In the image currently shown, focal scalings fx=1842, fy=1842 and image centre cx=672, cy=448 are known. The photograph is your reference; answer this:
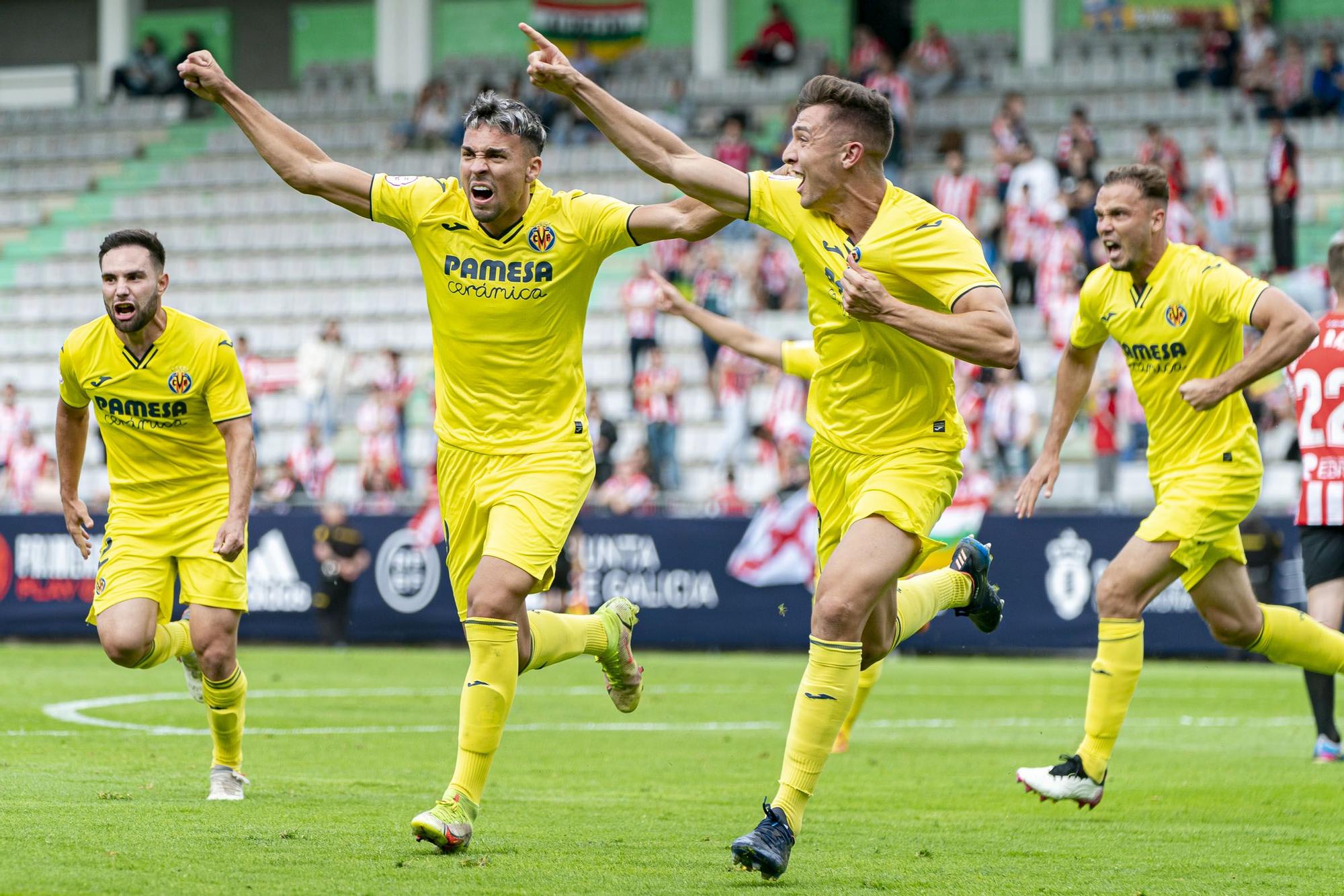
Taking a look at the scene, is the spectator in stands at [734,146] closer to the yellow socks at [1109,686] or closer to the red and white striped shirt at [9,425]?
the red and white striped shirt at [9,425]

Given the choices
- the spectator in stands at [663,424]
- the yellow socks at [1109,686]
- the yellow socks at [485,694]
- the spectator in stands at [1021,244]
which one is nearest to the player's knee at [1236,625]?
the yellow socks at [1109,686]

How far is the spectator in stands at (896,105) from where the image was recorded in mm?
26344

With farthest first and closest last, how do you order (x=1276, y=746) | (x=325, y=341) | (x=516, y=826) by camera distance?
(x=325, y=341) → (x=1276, y=746) → (x=516, y=826)

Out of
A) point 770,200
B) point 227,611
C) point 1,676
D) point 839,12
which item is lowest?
point 1,676

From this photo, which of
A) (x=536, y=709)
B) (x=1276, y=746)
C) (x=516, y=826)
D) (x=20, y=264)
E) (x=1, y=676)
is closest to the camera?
(x=516, y=826)

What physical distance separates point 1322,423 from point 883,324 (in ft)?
14.6

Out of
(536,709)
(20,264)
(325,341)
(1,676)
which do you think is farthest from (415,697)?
(20,264)

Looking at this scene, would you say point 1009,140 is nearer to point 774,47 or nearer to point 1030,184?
point 1030,184

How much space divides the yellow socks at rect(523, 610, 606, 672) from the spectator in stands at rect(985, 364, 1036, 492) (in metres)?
13.0

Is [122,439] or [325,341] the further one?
[325,341]

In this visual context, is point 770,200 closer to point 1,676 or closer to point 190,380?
point 190,380

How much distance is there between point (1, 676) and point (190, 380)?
26.9 feet

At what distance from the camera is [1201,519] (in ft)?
26.9

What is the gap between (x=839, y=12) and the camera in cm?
3359
